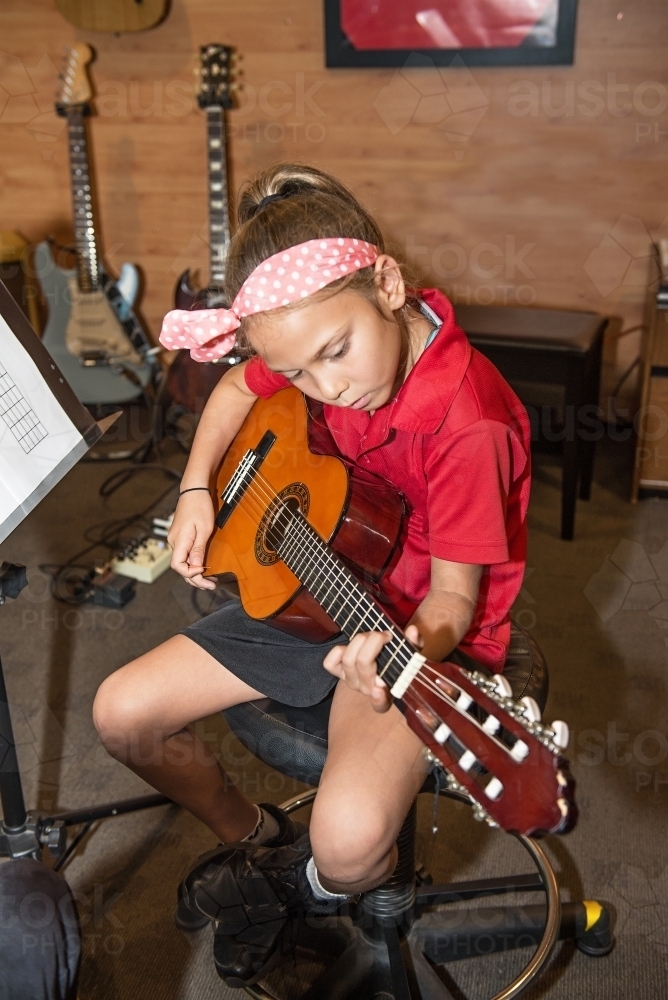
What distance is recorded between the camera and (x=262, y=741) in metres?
1.02

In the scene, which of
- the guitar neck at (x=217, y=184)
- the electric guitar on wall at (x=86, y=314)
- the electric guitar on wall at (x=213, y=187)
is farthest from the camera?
the electric guitar on wall at (x=86, y=314)

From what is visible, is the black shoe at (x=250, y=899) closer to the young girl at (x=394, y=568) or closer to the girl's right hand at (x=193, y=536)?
the young girl at (x=394, y=568)

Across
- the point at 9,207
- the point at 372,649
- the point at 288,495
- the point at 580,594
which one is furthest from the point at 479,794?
the point at 9,207

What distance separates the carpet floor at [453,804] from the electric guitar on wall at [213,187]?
37 centimetres

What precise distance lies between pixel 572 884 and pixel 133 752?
2.26 feet

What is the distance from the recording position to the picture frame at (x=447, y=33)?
244 cm


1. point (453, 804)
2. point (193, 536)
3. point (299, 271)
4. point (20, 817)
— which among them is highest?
point (299, 271)

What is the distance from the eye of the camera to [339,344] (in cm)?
93

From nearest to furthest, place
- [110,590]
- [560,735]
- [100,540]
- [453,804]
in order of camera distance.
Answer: [560,735] < [453,804] < [110,590] < [100,540]

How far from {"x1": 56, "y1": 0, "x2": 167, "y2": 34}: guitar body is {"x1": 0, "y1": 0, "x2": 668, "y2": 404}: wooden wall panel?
0.07 m

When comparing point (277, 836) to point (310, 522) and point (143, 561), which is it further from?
point (143, 561)

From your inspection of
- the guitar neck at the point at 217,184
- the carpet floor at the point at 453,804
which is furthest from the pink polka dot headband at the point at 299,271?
the guitar neck at the point at 217,184

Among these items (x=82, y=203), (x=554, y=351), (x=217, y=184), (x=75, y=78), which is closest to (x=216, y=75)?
(x=217, y=184)

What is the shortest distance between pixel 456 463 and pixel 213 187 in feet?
6.80
